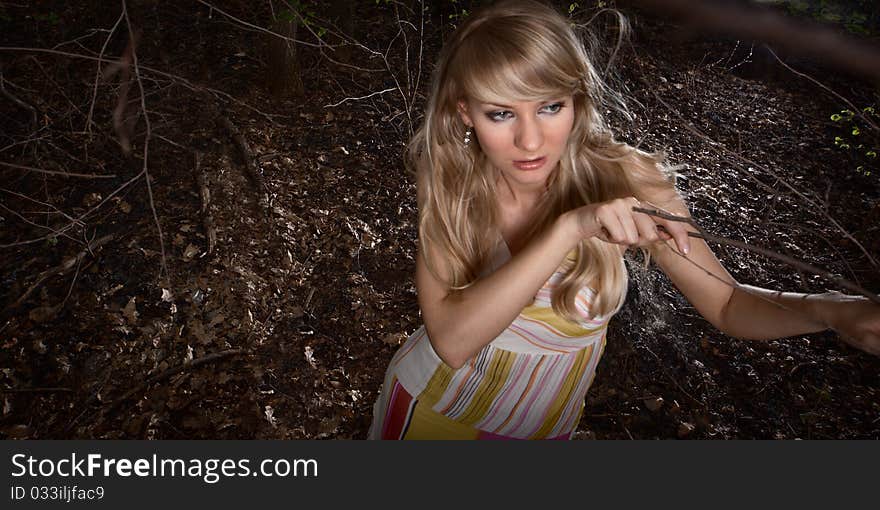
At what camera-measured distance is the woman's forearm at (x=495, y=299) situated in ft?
5.25

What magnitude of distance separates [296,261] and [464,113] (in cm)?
311

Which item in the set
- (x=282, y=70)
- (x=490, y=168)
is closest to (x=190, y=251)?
(x=282, y=70)

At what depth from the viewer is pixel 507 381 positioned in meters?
2.16

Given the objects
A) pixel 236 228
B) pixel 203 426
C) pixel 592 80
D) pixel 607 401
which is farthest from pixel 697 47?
pixel 203 426

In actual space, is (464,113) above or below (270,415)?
above

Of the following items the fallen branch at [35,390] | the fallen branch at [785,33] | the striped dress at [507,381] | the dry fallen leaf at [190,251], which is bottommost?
the fallen branch at [35,390]

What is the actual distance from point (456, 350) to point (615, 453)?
515 millimetres

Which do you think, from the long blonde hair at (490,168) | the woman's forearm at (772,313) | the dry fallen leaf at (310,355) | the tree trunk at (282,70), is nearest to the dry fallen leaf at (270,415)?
the dry fallen leaf at (310,355)

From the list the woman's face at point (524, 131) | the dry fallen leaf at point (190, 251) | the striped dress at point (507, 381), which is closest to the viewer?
the woman's face at point (524, 131)

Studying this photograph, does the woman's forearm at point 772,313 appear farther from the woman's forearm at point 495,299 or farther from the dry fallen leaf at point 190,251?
the dry fallen leaf at point 190,251

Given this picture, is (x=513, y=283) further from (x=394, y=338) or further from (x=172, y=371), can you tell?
(x=172, y=371)

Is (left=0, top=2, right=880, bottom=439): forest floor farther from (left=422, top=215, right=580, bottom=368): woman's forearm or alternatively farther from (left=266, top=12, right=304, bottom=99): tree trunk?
(left=422, top=215, right=580, bottom=368): woman's forearm

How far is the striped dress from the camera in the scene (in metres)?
2.08

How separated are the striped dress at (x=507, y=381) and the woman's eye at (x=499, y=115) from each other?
1.58ft
